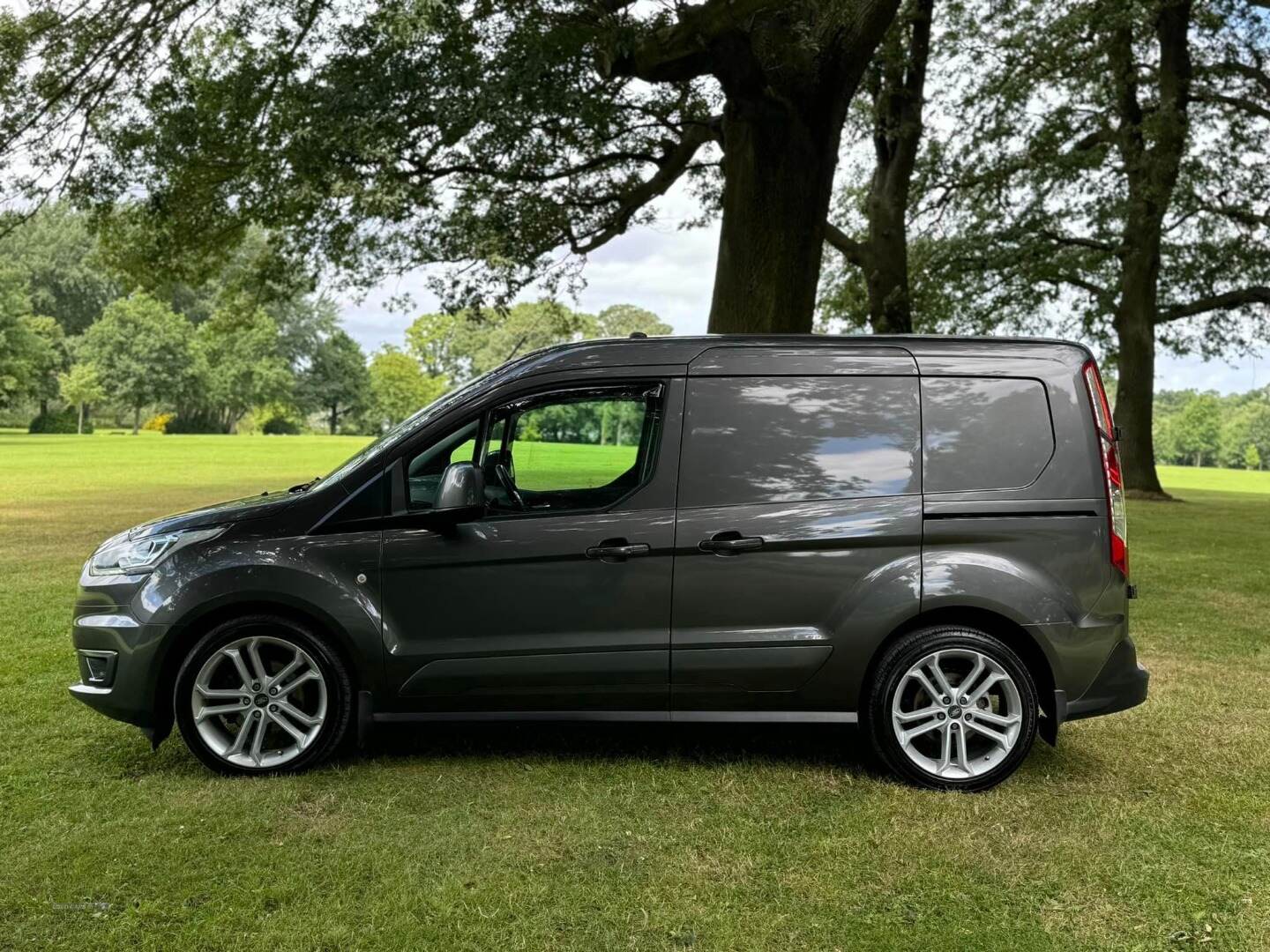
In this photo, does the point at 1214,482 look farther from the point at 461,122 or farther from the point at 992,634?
the point at 992,634

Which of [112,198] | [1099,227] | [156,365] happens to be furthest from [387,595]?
[156,365]

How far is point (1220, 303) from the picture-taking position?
25.2 m

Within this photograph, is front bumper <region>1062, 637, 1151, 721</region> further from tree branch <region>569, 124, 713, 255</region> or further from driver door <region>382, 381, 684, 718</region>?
tree branch <region>569, 124, 713, 255</region>

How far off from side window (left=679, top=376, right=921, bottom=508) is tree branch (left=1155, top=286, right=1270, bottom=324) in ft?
79.6

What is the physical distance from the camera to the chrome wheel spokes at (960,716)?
4.56 m

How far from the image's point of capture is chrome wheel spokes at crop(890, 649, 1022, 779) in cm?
456

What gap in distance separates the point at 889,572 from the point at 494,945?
7.73 ft

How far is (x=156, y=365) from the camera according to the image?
72500mm

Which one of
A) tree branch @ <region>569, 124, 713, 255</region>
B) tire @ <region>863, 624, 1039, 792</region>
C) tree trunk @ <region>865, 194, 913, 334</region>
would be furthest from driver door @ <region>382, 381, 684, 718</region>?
tree trunk @ <region>865, 194, 913, 334</region>

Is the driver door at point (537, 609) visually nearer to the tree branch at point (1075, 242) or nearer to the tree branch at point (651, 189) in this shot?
A: the tree branch at point (651, 189)

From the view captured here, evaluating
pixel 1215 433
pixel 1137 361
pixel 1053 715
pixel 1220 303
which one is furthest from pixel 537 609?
pixel 1215 433

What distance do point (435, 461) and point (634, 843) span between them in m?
1.90

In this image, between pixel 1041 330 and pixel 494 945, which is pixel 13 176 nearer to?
pixel 494 945

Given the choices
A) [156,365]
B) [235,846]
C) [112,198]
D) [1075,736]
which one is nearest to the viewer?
[235,846]
